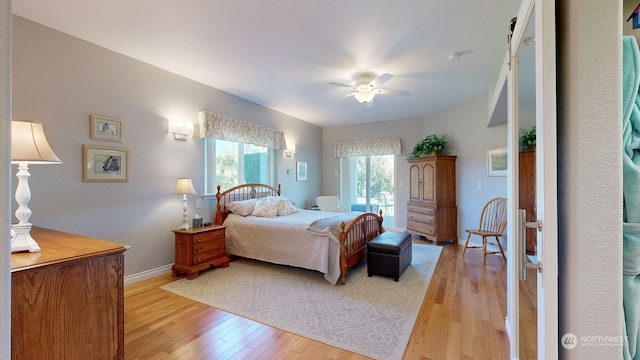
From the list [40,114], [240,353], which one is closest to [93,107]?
[40,114]

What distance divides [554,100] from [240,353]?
2.30 metres

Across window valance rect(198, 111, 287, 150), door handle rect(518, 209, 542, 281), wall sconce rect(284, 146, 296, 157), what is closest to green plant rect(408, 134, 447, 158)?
wall sconce rect(284, 146, 296, 157)

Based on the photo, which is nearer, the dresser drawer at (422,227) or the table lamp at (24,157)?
the table lamp at (24,157)

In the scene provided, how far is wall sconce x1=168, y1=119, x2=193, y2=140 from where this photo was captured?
11.3 feet

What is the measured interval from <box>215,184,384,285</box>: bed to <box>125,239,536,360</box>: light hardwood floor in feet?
3.38

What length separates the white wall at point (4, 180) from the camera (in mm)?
641

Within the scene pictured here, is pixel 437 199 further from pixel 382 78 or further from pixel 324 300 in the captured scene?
pixel 324 300

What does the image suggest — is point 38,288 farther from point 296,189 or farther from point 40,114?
point 296,189

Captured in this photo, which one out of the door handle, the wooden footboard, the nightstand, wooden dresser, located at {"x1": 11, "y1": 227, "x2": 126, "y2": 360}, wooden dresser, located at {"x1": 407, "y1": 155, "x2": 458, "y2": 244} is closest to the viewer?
the door handle

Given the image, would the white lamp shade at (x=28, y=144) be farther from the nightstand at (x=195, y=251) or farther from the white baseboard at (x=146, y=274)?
the white baseboard at (x=146, y=274)

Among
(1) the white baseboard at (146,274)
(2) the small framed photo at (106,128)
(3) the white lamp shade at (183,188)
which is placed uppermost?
(2) the small framed photo at (106,128)

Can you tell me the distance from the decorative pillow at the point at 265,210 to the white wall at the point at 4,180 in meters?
3.35

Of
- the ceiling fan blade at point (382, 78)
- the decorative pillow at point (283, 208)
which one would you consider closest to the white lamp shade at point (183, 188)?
the decorative pillow at point (283, 208)

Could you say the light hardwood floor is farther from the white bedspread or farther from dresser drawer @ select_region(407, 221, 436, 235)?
dresser drawer @ select_region(407, 221, 436, 235)
